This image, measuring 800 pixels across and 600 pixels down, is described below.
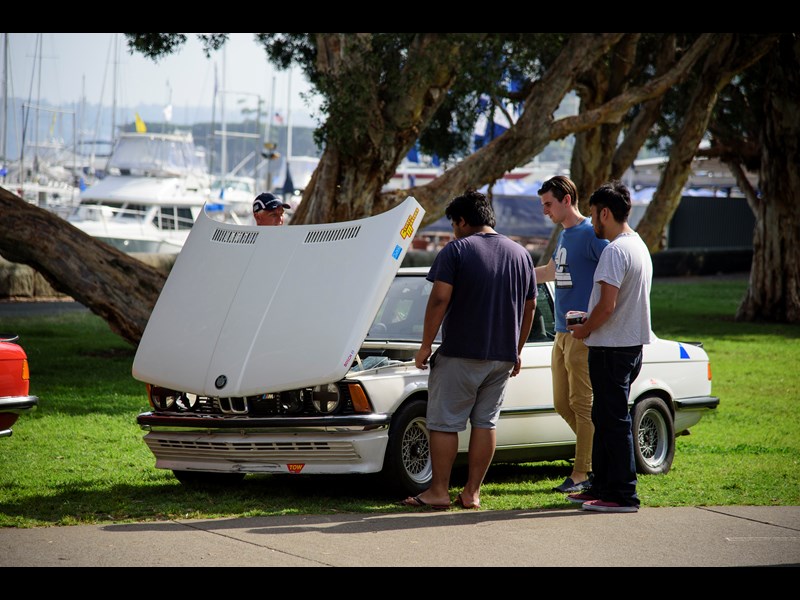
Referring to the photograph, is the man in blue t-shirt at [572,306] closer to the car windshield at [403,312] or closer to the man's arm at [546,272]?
the man's arm at [546,272]

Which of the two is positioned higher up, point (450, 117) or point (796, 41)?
point (796, 41)

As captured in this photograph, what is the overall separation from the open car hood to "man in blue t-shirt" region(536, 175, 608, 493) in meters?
1.05

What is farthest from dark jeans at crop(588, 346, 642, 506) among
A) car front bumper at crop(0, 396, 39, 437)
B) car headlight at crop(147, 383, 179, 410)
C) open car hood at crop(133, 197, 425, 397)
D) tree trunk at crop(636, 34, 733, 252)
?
tree trunk at crop(636, 34, 733, 252)

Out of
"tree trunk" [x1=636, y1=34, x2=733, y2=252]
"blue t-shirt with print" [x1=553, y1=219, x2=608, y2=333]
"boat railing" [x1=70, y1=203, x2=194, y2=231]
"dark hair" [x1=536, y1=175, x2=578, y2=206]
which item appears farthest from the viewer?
"boat railing" [x1=70, y1=203, x2=194, y2=231]

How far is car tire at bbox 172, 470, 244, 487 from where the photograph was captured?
779 centimetres

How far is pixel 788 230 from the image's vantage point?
73.3 ft

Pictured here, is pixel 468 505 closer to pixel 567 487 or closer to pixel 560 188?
pixel 567 487

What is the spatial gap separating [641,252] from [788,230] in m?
16.5

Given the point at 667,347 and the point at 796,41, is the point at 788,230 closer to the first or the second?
the point at 796,41

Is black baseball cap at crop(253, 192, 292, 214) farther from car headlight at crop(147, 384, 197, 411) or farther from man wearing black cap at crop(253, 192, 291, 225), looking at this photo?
car headlight at crop(147, 384, 197, 411)
